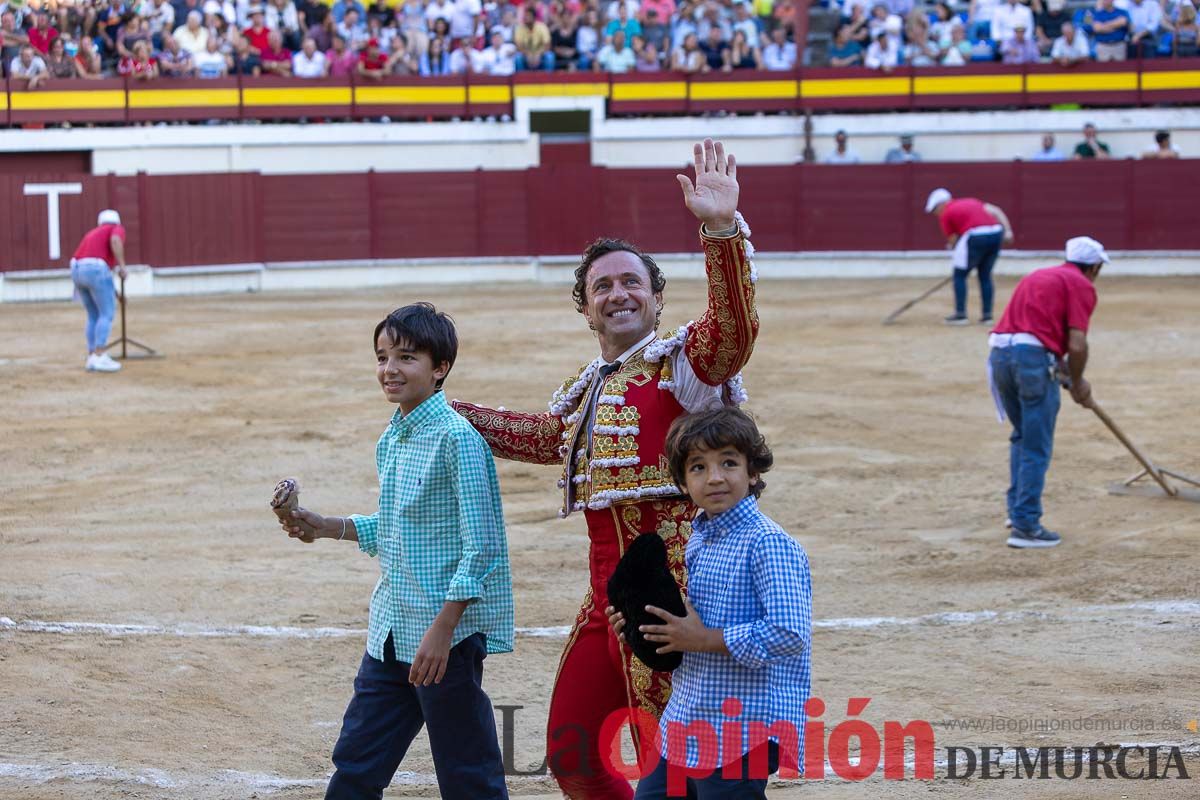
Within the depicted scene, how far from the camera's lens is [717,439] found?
294 cm

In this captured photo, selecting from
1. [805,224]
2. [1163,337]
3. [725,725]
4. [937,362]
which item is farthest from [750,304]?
[805,224]

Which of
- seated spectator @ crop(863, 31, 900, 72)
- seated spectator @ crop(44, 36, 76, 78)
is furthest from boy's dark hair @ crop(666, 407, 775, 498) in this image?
seated spectator @ crop(863, 31, 900, 72)

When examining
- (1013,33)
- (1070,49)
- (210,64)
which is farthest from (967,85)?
(210,64)

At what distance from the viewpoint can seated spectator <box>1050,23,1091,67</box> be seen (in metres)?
20.9

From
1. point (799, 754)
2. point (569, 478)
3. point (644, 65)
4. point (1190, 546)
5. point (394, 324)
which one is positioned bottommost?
point (1190, 546)

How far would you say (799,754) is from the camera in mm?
2898

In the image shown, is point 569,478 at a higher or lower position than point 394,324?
lower

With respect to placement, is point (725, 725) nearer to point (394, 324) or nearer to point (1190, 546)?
point (394, 324)

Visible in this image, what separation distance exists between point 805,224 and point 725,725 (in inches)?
747

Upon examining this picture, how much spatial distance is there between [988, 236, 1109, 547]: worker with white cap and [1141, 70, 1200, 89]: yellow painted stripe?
14.9 metres

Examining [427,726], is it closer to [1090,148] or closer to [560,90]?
[1090,148]

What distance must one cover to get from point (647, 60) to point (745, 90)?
1.45m

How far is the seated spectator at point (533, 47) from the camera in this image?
2205cm

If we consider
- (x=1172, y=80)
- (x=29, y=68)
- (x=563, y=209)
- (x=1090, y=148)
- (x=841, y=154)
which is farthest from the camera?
(x=563, y=209)
